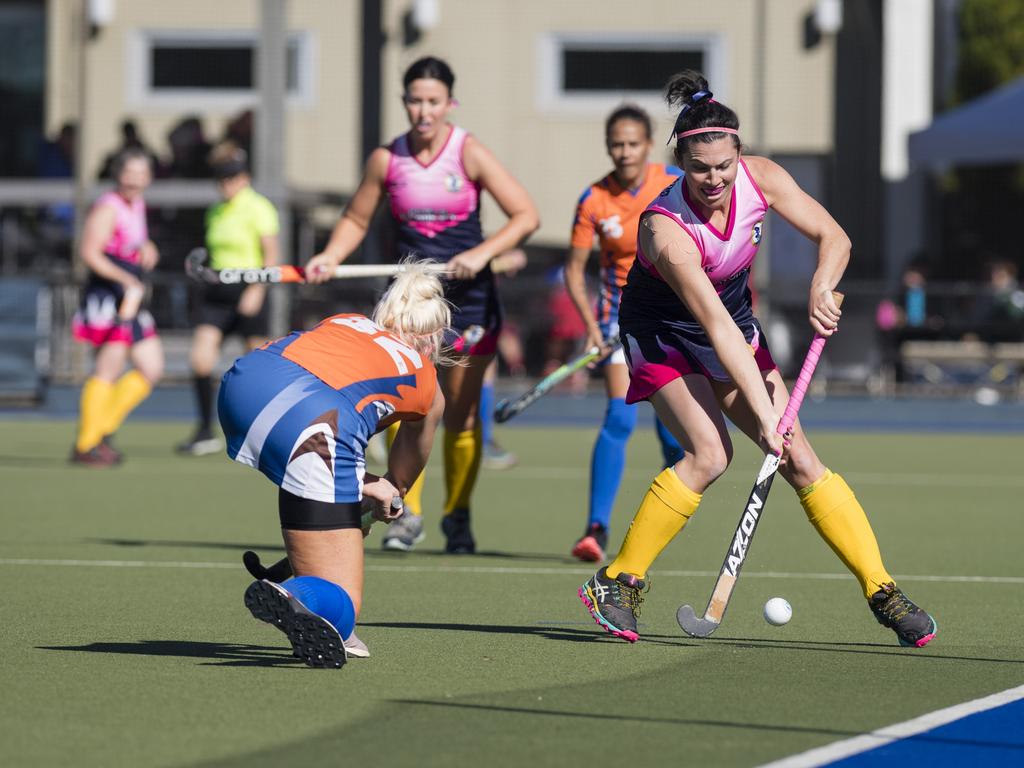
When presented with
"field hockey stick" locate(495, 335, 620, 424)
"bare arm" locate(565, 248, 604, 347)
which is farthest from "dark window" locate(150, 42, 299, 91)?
"bare arm" locate(565, 248, 604, 347)

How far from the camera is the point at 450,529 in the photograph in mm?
8078

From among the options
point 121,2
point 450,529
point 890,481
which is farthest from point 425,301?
point 121,2

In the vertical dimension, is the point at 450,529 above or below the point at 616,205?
below

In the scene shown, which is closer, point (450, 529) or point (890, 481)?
point (450, 529)

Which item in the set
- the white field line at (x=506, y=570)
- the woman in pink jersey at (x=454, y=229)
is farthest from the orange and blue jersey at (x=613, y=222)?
the white field line at (x=506, y=570)

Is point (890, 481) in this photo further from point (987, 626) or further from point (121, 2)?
point (121, 2)

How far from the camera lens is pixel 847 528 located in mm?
5742

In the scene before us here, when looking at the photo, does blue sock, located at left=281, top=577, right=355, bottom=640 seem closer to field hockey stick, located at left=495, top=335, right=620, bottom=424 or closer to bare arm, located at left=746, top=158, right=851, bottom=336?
bare arm, located at left=746, top=158, right=851, bottom=336

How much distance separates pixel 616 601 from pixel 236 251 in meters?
7.38

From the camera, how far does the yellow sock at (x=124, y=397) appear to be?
39.0 ft

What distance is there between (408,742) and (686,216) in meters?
1.99

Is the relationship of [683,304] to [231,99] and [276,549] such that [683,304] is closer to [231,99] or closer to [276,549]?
[276,549]

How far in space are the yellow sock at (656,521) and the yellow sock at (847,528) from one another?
347 mm

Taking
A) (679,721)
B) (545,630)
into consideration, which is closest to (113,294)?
(545,630)
